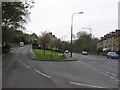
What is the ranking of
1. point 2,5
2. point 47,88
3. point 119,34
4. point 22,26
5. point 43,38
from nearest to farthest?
point 47,88, point 2,5, point 22,26, point 43,38, point 119,34

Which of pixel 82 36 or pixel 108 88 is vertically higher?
pixel 82 36

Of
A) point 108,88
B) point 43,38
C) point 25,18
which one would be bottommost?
point 108,88

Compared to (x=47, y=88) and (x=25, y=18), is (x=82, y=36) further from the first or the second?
(x=47, y=88)

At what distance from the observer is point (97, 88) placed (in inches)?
303

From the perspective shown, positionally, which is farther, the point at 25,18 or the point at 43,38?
the point at 43,38

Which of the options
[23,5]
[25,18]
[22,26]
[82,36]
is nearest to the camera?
[23,5]

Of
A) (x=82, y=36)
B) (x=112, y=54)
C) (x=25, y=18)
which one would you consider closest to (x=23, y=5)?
(x=25, y=18)

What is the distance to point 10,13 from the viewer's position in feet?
63.0

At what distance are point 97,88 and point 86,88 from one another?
48 centimetres

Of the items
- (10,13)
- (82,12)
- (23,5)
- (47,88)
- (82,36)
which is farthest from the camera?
(82,36)

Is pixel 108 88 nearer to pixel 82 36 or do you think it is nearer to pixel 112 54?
pixel 112 54

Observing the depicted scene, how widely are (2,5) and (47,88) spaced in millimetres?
12958

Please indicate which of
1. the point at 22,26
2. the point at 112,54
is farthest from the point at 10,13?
the point at 112,54

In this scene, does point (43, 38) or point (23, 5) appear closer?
point (23, 5)
